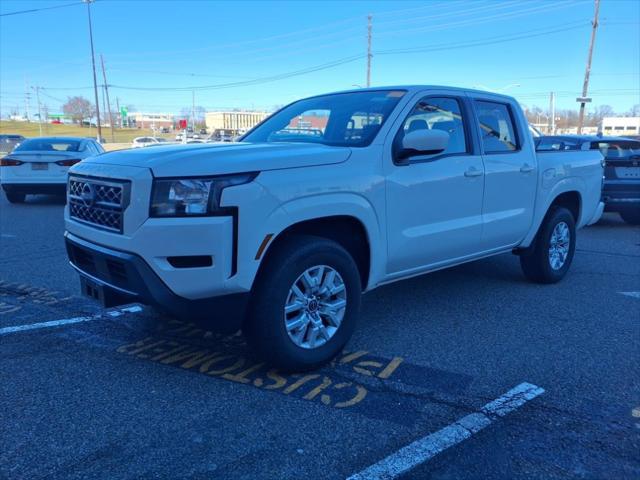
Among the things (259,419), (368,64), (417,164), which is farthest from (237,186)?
(368,64)

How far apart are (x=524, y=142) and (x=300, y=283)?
3.14m

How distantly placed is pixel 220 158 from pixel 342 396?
63.0 inches

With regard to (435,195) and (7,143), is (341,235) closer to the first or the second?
(435,195)

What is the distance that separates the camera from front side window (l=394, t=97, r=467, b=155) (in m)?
4.40

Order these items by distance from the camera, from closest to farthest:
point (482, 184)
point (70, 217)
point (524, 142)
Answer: point (70, 217), point (482, 184), point (524, 142)

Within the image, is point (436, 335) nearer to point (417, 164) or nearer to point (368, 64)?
point (417, 164)

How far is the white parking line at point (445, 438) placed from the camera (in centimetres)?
260

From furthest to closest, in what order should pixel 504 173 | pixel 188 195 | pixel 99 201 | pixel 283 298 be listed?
pixel 504 173 < pixel 99 201 < pixel 283 298 < pixel 188 195

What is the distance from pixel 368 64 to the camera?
4203 cm

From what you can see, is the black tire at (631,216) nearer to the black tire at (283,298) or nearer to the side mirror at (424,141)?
the side mirror at (424,141)

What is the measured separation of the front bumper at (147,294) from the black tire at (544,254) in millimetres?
3752

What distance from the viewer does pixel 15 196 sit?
12.3 metres

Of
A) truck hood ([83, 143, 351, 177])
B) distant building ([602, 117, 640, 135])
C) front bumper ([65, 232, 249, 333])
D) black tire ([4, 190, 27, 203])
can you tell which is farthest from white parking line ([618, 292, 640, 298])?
distant building ([602, 117, 640, 135])

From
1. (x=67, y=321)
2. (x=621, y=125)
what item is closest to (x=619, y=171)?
(x=67, y=321)
